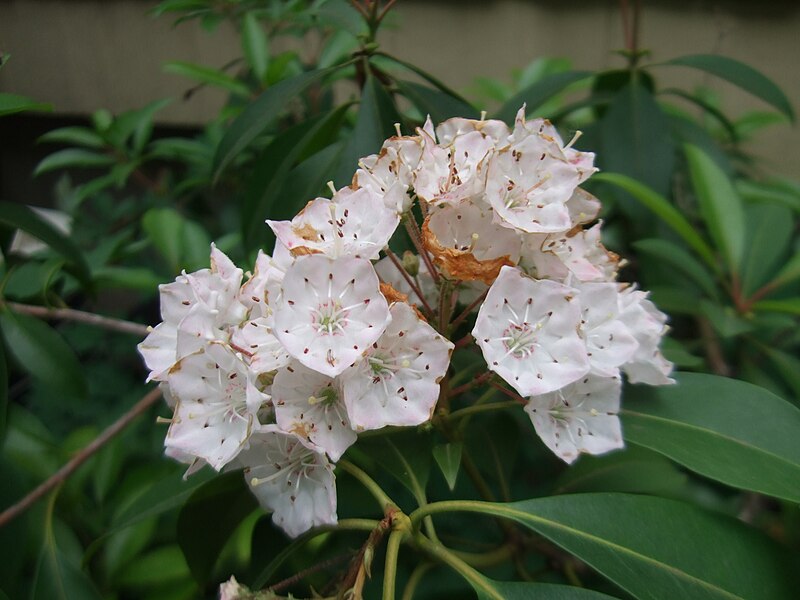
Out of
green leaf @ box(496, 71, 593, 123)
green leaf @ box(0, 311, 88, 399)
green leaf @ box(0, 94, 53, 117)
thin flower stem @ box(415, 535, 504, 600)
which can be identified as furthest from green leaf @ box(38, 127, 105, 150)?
thin flower stem @ box(415, 535, 504, 600)

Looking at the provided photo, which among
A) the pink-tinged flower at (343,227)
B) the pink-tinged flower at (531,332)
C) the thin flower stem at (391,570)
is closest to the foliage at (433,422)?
the thin flower stem at (391,570)

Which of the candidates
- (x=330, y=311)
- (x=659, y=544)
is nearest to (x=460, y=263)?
(x=330, y=311)

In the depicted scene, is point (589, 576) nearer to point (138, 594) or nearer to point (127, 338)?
point (138, 594)

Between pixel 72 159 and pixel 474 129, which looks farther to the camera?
pixel 72 159

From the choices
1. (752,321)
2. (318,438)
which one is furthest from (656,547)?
(752,321)

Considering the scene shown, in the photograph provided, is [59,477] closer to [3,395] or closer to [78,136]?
[3,395]

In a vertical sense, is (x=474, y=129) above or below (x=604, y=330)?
above

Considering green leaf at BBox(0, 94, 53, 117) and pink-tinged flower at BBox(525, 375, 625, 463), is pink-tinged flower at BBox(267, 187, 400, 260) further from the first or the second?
green leaf at BBox(0, 94, 53, 117)

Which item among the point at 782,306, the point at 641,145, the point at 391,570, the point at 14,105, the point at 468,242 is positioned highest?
the point at 14,105
